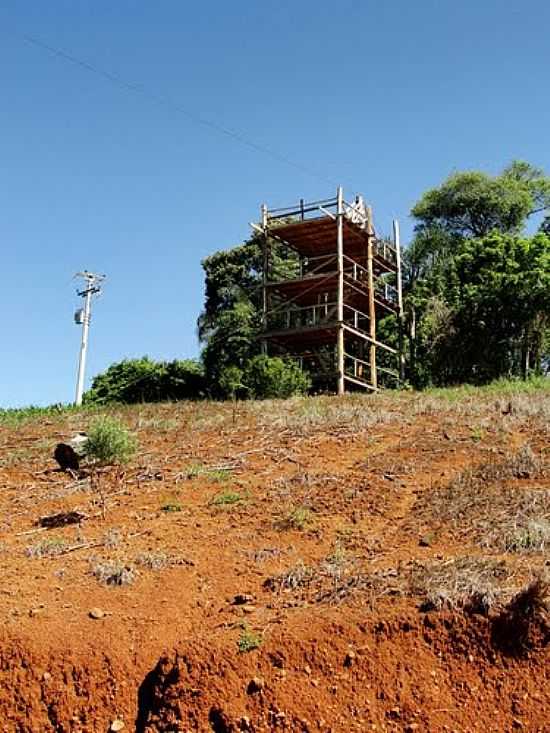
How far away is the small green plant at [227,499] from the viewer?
11.5 meters

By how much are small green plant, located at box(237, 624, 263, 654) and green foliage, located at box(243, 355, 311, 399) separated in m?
15.6

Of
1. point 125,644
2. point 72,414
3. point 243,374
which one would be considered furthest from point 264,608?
point 243,374

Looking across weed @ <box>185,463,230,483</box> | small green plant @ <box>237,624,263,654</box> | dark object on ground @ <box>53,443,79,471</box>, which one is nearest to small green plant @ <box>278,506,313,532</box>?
weed @ <box>185,463,230,483</box>

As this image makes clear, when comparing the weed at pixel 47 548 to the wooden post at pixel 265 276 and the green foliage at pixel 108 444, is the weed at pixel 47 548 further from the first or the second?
the wooden post at pixel 265 276

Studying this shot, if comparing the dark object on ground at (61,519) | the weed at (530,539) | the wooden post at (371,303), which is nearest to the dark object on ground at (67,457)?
the dark object on ground at (61,519)

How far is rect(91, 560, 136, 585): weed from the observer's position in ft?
30.4

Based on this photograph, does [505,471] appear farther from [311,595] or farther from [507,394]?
[507,394]

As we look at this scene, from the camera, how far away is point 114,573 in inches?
369

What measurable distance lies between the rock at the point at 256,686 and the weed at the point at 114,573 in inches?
97.5

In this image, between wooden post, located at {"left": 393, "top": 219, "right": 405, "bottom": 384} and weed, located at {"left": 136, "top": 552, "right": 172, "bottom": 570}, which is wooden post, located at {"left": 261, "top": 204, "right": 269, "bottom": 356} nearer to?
wooden post, located at {"left": 393, "top": 219, "right": 405, "bottom": 384}

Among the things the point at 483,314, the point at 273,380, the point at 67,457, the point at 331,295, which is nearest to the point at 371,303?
the point at 331,295

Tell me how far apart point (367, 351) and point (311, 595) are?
2396cm

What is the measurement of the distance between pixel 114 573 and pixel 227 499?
2.52 m

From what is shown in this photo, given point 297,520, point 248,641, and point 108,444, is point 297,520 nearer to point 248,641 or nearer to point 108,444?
point 248,641
